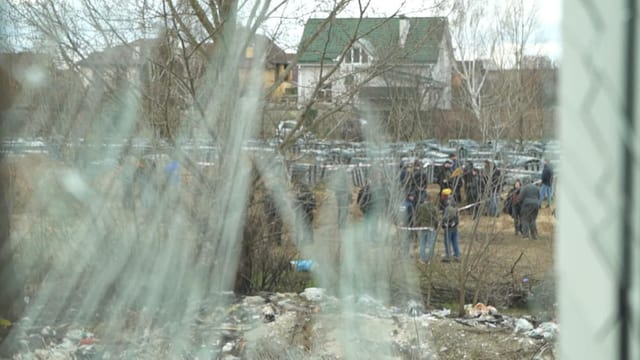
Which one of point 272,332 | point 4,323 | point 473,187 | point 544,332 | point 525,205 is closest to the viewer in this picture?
point 4,323

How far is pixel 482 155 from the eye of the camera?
102 inches

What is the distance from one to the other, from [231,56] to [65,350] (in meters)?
1.08

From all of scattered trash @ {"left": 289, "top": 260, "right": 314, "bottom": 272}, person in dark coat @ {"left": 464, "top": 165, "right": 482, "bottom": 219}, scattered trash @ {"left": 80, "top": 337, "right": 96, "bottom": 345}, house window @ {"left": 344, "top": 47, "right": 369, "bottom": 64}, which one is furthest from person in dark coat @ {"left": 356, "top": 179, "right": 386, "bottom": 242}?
scattered trash @ {"left": 80, "top": 337, "right": 96, "bottom": 345}

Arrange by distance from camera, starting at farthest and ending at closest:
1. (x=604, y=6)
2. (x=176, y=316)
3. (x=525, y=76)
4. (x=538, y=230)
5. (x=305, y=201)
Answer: (x=305, y=201) < (x=176, y=316) < (x=538, y=230) < (x=525, y=76) < (x=604, y=6)

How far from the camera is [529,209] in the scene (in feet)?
7.60

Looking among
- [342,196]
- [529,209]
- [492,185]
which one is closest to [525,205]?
[529,209]

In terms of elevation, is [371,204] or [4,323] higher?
[371,204]

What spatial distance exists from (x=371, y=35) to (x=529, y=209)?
2.72 feet

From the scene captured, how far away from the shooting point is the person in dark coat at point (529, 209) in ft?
7.20

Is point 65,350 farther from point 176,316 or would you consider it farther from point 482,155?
point 482,155

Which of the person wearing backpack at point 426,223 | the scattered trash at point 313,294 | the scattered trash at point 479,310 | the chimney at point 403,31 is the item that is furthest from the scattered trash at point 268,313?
the chimney at point 403,31

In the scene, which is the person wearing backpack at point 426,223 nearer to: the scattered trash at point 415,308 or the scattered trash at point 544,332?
the scattered trash at point 415,308

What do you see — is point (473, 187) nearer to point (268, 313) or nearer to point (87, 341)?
point (268, 313)

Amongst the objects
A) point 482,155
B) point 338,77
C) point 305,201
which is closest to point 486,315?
point 482,155
